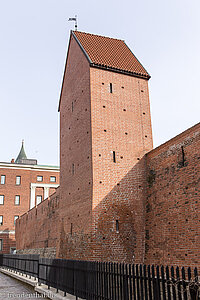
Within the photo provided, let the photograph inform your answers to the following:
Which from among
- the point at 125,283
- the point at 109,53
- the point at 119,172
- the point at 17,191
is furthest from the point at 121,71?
the point at 17,191

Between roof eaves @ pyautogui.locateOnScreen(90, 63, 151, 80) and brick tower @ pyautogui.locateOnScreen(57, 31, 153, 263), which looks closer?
brick tower @ pyautogui.locateOnScreen(57, 31, 153, 263)

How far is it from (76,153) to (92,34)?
7.54 meters

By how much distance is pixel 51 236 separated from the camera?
2214cm

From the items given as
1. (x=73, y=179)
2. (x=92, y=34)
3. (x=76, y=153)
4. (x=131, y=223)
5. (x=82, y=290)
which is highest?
(x=92, y=34)

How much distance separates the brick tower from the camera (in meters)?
12.9

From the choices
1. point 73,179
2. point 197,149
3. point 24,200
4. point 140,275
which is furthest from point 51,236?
point 24,200

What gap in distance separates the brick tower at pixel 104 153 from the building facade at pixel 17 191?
25.4 meters

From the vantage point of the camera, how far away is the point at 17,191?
136ft

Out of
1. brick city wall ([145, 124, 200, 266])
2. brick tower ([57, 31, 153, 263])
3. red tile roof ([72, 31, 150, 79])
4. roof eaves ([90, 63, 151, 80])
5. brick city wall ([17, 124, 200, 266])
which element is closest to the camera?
brick city wall ([145, 124, 200, 266])

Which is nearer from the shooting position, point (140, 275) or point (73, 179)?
point (140, 275)

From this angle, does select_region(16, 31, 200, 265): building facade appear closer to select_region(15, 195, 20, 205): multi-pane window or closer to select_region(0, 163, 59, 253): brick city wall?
select_region(0, 163, 59, 253): brick city wall

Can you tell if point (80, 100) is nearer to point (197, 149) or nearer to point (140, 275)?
point (197, 149)

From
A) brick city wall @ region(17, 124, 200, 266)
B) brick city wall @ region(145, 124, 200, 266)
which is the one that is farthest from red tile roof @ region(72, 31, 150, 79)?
brick city wall @ region(145, 124, 200, 266)

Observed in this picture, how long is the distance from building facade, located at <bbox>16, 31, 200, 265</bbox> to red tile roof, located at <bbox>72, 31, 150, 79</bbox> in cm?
6
